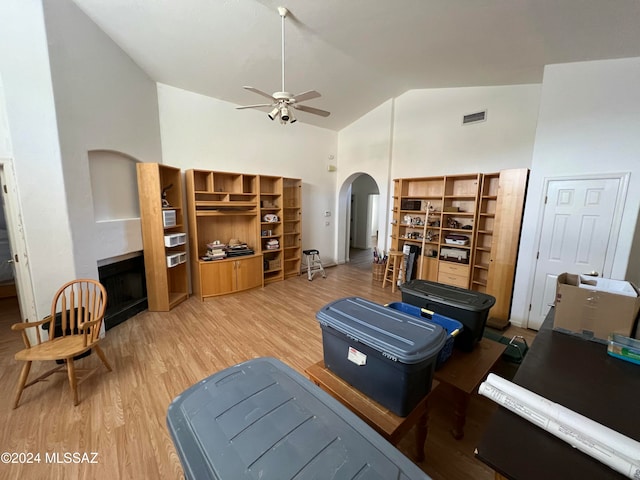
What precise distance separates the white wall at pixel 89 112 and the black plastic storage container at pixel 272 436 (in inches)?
116


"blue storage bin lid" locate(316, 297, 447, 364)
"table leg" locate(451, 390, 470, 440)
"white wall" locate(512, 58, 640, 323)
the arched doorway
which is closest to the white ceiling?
"white wall" locate(512, 58, 640, 323)

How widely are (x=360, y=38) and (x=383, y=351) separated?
3609mm

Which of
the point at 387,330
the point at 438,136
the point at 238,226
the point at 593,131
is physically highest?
the point at 438,136

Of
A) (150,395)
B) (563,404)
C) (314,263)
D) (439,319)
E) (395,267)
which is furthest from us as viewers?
(314,263)

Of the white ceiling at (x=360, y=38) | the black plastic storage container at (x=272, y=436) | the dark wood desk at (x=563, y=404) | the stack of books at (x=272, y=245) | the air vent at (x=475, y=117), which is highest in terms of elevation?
the white ceiling at (x=360, y=38)

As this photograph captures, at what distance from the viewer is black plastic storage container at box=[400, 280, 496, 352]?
1.82m

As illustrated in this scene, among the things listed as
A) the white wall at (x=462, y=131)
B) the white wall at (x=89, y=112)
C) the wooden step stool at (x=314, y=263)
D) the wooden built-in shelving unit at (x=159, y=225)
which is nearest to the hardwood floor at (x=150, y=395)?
the wooden built-in shelving unit at (x=159, y=225)

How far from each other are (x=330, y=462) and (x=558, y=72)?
4400 millimetres

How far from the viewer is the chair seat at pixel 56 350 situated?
196 cm

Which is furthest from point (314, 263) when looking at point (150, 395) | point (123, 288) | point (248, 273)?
point (150, 395)

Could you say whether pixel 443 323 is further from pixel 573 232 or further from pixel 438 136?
pixel 438 136

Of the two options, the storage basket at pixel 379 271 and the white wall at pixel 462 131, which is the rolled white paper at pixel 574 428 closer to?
the white wall at pixel 462 131

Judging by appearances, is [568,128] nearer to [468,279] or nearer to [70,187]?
[468,279]

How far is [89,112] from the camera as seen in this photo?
279 cm
